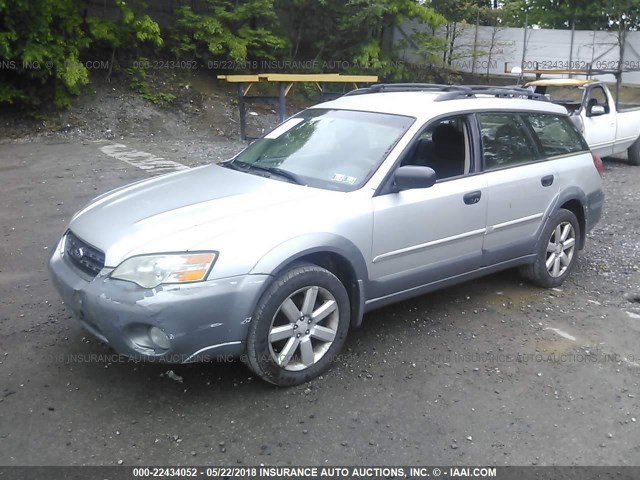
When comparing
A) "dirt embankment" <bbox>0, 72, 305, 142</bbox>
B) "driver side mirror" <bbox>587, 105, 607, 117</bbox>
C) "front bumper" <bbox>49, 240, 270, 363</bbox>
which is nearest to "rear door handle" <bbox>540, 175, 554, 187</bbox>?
"front bumper" <bbox>49, 240, 270, 363</bbox>

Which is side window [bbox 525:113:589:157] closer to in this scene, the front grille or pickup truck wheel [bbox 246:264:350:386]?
pickup truck wheel [bbox 246:264:350:386]

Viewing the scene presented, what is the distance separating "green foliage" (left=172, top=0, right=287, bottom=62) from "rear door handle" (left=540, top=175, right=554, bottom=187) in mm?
12476

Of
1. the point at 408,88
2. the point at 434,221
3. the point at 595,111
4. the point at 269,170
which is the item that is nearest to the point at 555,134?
the point at 408,88

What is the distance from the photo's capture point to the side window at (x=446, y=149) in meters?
4.73

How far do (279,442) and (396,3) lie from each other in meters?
16.9

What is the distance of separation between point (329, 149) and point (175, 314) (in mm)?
1813

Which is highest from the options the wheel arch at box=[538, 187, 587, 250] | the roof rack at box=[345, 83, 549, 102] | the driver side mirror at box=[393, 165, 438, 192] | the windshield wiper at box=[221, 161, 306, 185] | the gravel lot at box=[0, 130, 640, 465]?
the roof rack at box=[345, 83, 549, 102]

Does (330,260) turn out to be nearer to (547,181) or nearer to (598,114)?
(547,181)

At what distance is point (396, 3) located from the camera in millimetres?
18062

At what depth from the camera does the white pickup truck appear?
1064 centimetres

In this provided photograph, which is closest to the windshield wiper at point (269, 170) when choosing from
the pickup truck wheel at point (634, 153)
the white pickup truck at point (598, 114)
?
the white pickup truck at point (598, 114)

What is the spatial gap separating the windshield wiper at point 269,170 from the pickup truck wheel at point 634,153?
9.81 meters

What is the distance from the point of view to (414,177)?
400cm

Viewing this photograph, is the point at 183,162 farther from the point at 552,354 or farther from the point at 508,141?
the point at 552,354
